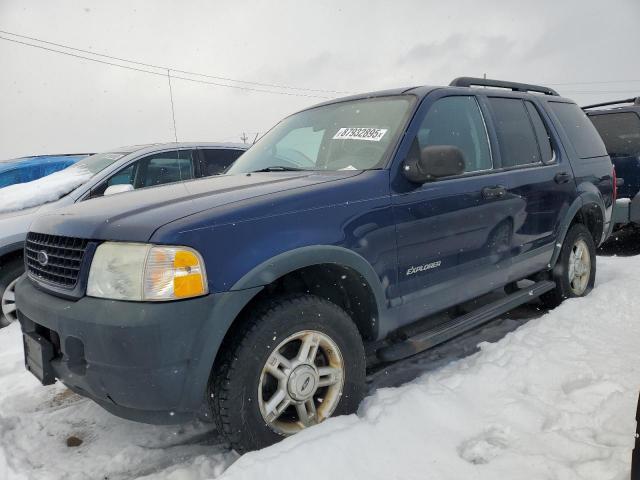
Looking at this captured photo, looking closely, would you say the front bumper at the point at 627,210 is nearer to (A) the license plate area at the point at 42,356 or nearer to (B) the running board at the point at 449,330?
(B) the running board at the point at 449,330

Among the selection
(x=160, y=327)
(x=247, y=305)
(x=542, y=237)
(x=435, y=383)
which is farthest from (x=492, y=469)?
(x=542, y=237)

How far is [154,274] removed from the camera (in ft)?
6.32

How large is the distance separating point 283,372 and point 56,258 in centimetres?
118

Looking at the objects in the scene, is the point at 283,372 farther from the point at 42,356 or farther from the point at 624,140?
the point at 624,140

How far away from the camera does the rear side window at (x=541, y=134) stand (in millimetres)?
3959

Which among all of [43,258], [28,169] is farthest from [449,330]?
[28,169]

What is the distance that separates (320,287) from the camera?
2.60m

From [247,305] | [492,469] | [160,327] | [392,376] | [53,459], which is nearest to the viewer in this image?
[160,327]

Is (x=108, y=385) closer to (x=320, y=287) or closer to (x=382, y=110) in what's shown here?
(x=320, y=287)

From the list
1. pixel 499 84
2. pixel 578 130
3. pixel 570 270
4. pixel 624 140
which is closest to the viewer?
pixel 499 84

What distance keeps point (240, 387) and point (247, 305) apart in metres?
0.36

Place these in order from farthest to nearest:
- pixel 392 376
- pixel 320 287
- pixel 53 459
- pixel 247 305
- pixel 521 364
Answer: pixel 392 376 → pixel 521 364 → pixel 320 287 → pixel 53 459 → pixel 247 305

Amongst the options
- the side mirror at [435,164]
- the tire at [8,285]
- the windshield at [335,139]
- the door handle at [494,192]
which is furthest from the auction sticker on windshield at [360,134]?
the tire at [8,285]

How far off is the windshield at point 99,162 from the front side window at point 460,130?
143 inches
